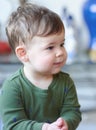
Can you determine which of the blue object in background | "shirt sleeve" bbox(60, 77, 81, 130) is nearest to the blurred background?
the blue object in background

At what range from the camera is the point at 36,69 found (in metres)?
0.84

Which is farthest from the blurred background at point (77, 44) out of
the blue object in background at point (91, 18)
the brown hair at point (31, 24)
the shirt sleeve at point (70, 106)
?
the brown hair at point (31, 24)

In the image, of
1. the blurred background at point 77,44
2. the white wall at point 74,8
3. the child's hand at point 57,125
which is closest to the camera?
the child's hand at point 57,125

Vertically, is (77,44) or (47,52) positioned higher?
(47,52)

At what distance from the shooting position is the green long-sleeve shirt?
2.72 feet

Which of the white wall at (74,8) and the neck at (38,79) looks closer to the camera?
the neck at (38,79)

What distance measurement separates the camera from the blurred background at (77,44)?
6.46 ft

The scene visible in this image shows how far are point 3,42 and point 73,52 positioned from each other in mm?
393

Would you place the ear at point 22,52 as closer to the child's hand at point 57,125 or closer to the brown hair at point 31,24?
the brown hair at point 31,24

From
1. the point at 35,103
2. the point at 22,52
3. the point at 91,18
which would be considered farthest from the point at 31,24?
the point at 91,18

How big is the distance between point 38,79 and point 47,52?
0.08 meters

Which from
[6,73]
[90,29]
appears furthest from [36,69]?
[90,29]

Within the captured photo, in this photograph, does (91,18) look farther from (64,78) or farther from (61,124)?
(61,124)

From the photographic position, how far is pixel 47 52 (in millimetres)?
817
